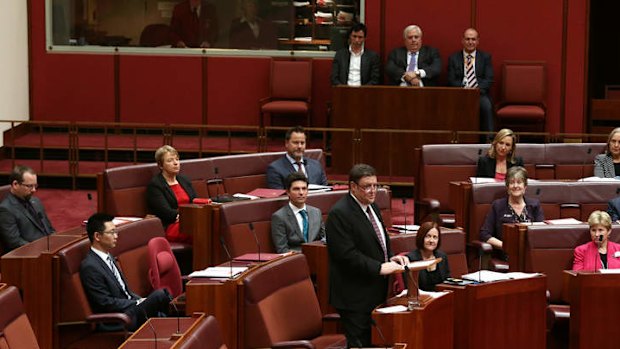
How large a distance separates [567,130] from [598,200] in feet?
14.6

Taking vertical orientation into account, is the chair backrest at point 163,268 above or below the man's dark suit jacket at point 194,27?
below

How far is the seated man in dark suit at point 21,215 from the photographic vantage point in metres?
8.76

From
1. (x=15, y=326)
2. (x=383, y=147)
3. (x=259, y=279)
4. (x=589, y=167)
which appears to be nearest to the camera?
(x=15, y=326)

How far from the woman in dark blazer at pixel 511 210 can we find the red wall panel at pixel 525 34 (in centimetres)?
480

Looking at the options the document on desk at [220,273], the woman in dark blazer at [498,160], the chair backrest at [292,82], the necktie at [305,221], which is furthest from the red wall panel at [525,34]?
the document on desk at [220,273]

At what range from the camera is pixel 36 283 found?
7445mm

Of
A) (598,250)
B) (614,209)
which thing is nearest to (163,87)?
(614,209)

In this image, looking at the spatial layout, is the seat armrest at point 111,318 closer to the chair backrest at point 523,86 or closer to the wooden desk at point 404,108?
the wooden desk at point 404,108

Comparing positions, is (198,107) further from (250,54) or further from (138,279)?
(138,279)

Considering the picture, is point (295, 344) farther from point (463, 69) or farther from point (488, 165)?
point (463, 69)

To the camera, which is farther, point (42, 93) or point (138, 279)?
point (42, 93)

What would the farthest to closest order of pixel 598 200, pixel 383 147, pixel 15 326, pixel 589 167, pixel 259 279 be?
pixel 383 147
pixel 589 167
pixel 598 200
pixel 259 279
pixel 15 326

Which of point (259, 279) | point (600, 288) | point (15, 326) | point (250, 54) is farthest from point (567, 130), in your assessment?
point (15, 326)

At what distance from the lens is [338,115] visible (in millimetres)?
13031
